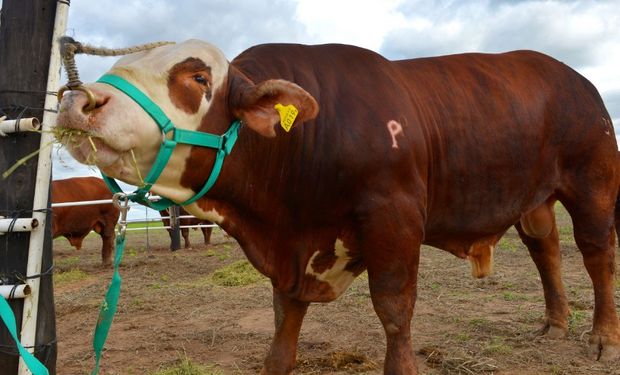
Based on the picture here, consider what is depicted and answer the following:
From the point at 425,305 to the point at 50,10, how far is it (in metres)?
4.81

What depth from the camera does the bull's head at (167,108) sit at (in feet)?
7.96

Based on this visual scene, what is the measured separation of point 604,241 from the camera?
480 centimetres

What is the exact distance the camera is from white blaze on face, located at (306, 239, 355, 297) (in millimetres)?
3426

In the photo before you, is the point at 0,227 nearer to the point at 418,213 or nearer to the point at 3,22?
the point at 3,22

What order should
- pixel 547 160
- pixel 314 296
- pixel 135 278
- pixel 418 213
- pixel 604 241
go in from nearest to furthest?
pixel 418 213
pixel 314 296
pixel 547 160
pixel 604 241
pixel 135 278

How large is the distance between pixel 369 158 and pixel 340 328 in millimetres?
2671

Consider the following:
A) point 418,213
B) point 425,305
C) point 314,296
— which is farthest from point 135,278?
point 418,213

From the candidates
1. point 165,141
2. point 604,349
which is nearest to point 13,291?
point 165,141

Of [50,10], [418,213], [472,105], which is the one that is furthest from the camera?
[472,105]

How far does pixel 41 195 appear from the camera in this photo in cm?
301

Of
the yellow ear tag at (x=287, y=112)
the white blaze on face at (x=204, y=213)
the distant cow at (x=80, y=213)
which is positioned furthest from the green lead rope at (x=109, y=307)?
the distant cow at (x=80, y=213)

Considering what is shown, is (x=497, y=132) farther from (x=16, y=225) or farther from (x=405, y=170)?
(x=16, y=225)

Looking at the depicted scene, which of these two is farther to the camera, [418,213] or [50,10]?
[418,213]

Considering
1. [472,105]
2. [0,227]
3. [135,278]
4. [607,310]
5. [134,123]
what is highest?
[472,105]
